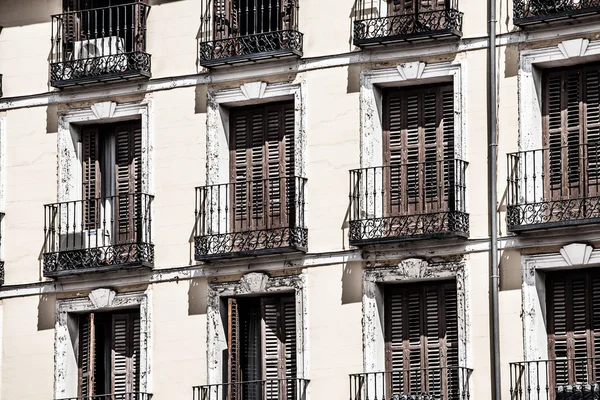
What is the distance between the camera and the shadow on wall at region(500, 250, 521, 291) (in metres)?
34.9

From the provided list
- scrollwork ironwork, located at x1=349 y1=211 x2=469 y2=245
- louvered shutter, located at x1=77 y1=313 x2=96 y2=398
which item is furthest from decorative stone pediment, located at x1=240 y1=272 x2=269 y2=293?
louvered shutter, located at x1=77 y1=313 x2=96 y2=398

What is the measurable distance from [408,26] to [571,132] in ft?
10.8

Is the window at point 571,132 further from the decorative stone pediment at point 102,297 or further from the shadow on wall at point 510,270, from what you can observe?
the decorative stone pediment at point 102,297

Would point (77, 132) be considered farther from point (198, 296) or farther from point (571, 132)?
point (571, 132)

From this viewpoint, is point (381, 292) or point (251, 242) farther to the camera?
point (251, 242)

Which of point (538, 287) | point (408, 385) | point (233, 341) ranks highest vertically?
point (538, 287)

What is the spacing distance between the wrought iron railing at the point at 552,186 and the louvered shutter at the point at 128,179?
280 inches

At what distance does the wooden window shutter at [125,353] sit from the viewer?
38.2m

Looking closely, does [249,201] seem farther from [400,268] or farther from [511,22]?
[511,22]

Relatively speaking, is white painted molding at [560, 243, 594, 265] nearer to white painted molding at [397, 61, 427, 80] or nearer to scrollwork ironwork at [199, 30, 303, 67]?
white painted molding at [397, 61, 427, 80]

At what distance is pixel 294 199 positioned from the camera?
1453 inches

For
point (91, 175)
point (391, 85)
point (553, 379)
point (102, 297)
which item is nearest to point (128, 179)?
point (91, 175)

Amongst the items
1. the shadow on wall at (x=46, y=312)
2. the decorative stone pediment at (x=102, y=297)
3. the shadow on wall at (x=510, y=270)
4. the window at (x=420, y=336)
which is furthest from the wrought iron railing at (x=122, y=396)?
the shadow on wall at (x=510, y=270)

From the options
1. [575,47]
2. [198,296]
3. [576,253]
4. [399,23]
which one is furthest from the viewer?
[198,296]
